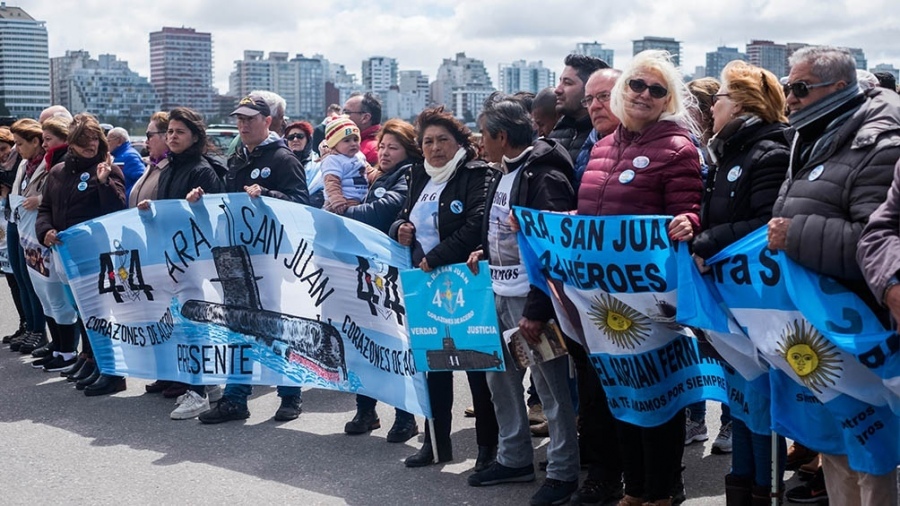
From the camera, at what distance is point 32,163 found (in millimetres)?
9570

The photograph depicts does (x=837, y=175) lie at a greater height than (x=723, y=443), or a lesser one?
greater

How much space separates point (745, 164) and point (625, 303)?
816 mm

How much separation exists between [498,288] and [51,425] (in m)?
3.54

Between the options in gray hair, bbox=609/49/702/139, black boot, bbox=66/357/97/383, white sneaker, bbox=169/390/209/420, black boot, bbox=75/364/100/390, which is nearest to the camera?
gray hair, bbox=609/49/702/139

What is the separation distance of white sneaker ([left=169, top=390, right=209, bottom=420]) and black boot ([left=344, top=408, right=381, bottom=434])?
120 cm

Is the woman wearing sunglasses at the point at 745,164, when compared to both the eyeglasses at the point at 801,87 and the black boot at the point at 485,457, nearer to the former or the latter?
the eyeglasses at the point at 801,87

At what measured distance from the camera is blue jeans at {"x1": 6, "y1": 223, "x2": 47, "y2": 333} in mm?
9719

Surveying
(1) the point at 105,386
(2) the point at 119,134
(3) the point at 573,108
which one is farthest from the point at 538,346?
(2) the point at 119,134

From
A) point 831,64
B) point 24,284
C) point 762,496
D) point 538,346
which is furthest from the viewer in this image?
point 24,284

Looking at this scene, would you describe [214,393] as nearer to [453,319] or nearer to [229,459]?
[229,459]

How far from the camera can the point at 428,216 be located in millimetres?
5941

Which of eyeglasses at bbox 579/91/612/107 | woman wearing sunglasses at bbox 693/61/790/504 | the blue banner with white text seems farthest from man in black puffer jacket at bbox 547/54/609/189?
woman wearing sunglasses at bbox 693/61/790/504

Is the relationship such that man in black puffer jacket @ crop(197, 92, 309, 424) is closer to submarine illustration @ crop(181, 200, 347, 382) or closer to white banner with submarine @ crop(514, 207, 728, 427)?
submarine illustration @ crop(181, 200, 347, 382)

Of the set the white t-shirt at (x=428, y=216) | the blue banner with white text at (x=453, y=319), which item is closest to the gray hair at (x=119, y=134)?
the white t-shirt at (x=428, y=216)
